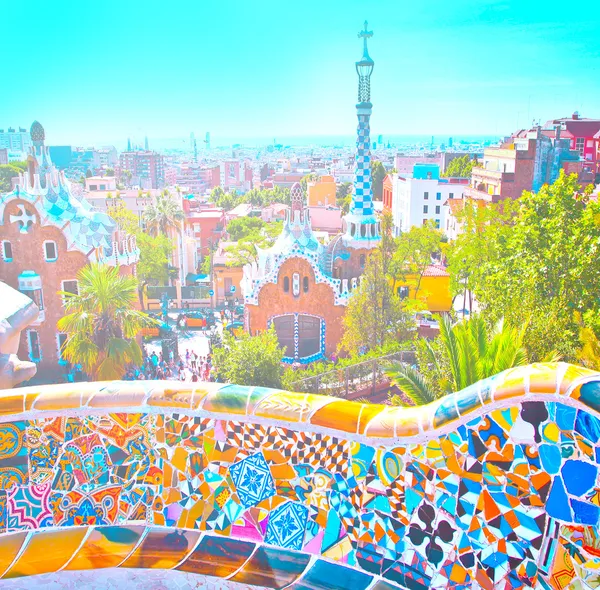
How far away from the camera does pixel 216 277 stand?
3478cm

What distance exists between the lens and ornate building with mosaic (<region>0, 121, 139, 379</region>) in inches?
824

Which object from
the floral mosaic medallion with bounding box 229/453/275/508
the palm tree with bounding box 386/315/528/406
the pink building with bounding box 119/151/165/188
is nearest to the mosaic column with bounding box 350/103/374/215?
the palm tree with bounding box 386/315/528/406

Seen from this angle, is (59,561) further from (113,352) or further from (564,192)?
(564,192)

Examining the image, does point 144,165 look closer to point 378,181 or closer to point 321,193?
point 378,181

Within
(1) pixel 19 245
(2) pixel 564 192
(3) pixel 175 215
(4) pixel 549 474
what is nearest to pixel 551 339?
(2) pixel 564 192

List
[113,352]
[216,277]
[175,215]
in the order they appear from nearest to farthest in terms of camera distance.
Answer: [113,352] < [216,277] < [175,215]

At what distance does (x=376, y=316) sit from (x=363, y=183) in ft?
24.0

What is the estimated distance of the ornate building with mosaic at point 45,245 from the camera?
2092 cm

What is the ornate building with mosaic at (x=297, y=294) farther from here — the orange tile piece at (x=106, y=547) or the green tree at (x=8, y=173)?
the green tree at (x=8, y=173)

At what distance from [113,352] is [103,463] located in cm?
937

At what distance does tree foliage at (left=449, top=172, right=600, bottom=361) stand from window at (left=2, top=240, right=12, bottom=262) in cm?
1469

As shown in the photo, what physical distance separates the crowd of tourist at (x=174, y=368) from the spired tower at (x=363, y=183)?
22.3ft

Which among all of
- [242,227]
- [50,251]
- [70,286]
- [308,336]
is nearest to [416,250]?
[308,336]

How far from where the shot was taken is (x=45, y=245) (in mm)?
21141
